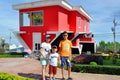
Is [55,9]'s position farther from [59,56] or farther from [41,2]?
[59,56]

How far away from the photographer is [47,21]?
2603 centimetres

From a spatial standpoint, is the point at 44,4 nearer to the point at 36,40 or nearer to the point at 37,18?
the point at 37,18

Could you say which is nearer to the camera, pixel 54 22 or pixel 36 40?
pixel 54 22

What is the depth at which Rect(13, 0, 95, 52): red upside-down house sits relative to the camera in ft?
83.9

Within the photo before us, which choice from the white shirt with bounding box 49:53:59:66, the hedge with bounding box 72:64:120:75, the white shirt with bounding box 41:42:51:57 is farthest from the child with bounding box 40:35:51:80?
the hedge with bounding box 72:64:120:75

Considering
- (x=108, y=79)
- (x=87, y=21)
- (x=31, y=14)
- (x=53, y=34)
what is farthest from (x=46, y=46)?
(x=87, y=21)

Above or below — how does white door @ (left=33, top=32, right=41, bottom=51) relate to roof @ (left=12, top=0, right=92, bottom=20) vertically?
below

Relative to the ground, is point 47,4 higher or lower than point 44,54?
higher

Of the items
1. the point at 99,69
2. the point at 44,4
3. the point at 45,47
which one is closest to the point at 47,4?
the point at 44,4

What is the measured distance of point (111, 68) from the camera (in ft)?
38.9

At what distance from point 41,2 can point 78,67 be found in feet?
48.5

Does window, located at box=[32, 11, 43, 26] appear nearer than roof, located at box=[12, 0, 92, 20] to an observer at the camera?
No

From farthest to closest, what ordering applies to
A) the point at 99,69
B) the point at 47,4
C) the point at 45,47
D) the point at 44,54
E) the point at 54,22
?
the point at 47,4 → the point at 54,22 → the point at 99,69 → the point at 45,47 → the point at 44,54

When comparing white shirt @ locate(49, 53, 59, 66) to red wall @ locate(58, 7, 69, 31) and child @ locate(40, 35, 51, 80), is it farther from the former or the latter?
red wall @ locate(58, 7, 69, 31)
